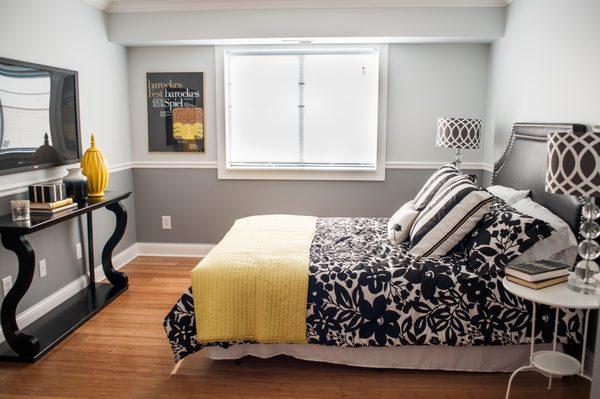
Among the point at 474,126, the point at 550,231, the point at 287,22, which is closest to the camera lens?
the point at 550,231

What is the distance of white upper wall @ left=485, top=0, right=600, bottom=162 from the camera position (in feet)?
8.87

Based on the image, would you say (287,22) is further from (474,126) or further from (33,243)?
(33,243)

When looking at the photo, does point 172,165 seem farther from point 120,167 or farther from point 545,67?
point 545,67

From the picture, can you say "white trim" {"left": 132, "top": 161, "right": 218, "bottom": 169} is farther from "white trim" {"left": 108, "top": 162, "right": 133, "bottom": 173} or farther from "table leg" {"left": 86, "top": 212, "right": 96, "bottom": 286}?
"table leg" {"left": 86, "top": 212, "right": 96, "bottom": 286}

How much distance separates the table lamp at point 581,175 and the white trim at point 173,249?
341 centimetres

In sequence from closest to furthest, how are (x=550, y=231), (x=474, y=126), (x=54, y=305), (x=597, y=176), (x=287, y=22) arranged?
1. (x=597, y=176)
2. (x=550, y=231)
3. (x=54, y=305)
4. (x=474, y=126)
5. (x=287, y=22)

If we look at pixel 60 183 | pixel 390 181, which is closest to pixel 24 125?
pixel 60 183

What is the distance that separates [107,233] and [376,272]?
2.74 m

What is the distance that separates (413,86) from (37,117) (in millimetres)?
3080

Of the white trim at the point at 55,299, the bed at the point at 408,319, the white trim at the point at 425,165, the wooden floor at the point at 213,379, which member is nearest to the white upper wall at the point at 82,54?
the white trim at the point at 55,299

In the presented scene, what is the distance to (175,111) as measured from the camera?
15.5ft

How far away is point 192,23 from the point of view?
4.31 metres

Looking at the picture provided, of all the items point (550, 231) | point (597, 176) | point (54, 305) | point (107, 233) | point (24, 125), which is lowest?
point (54, 305)

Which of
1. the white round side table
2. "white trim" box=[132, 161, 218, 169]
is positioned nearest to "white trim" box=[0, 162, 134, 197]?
"white trim" box=[132, 161, 218, 169]
